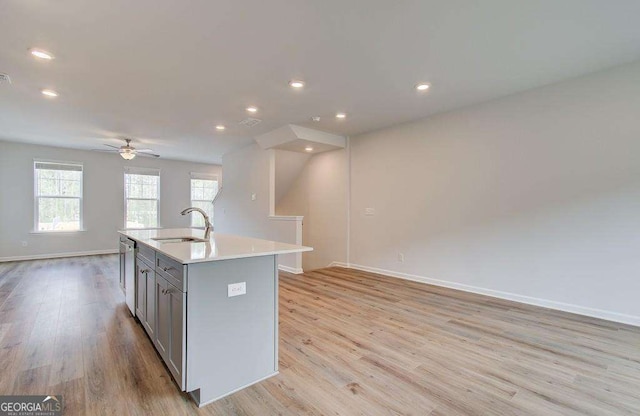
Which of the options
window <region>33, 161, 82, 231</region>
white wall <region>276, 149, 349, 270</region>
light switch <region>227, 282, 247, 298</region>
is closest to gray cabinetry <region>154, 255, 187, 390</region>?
light switch <region>227, 282, 247, 298</region>

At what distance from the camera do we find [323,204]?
6.30 meters

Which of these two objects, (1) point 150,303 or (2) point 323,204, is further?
(2) point 323,204

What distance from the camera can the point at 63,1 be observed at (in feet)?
A: 6.68

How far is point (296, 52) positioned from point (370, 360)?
2.70 m

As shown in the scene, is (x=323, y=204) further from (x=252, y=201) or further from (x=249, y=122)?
(x=249, y=122)

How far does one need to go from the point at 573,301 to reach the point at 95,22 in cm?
527

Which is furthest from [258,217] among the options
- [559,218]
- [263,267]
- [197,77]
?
[559,218]

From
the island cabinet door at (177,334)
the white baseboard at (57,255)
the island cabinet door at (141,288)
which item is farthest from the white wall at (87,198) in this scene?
the island cabinet door at (177,334)

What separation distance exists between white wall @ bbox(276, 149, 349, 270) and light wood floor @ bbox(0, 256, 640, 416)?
7.37ft

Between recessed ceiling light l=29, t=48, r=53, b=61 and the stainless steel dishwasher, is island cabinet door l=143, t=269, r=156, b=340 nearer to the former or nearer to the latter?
the stainless steel dishwasher

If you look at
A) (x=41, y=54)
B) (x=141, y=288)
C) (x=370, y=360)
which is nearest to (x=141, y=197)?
(x=41, y=54)

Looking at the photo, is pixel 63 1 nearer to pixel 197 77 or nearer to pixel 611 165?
pixel 197 77

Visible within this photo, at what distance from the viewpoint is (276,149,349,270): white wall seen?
19.4 ft

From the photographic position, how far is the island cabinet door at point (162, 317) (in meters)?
2.05
